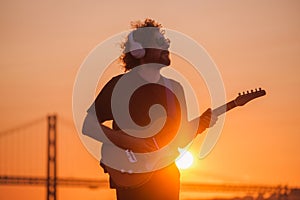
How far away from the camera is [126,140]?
6.23 metres

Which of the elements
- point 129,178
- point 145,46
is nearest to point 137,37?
point 145,46

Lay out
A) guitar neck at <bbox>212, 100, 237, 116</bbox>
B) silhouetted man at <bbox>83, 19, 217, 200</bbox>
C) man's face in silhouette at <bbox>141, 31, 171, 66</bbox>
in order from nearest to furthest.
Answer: silhouetted man at <bbox>83, 19, 217, 200</bbox>, man's face in silhouette at <bbox>141, 31, 171, 66</bbox>, guitar neck at <bbox>212, 100, 237, 116</bbox>

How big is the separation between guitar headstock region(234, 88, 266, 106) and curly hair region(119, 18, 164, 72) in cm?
71

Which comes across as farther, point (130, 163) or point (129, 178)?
point (130, 163)

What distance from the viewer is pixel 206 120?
6402mm

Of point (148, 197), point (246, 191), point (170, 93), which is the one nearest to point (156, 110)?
point (170, 93)

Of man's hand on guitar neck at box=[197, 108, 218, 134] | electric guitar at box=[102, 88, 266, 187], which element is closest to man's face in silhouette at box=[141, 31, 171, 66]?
man's hand on guitar neck at box=[197, 108, 218, 134]

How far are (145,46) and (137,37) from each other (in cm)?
12

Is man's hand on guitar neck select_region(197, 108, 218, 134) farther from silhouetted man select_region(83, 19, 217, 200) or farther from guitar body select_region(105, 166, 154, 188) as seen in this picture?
guitar body select_region(105, 166, 154, 188)

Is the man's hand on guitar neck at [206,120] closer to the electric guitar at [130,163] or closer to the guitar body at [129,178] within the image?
the electric guitar at [130,163]

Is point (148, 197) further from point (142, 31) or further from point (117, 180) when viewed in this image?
point (142, 31)

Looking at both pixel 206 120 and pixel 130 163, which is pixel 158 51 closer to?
pixel 206 120

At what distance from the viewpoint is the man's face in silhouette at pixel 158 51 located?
6.27 metres

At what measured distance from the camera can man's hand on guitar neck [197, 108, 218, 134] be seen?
20.9ft
